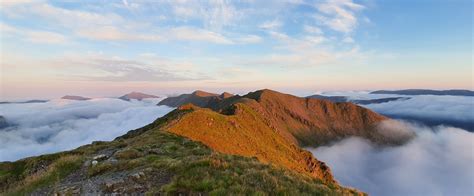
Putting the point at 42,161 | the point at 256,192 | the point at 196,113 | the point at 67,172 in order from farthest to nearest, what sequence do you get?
1. the point at 196,113
2. the point at 42,161
3. the point at 67,172
4. the point at 256,192

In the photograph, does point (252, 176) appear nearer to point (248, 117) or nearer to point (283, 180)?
point (283, 180)

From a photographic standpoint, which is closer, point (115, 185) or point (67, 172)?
point (115, 185)

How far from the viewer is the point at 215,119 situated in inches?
3856

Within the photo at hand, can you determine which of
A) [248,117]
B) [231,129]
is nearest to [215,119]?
[231,129]

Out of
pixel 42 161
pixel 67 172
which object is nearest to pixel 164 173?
pixel 67 172

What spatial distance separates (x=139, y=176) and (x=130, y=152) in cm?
929

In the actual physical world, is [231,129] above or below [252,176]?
below

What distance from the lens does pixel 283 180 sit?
14.5 metres

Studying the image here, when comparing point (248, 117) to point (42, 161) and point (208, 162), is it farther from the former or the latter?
point (208, 162)

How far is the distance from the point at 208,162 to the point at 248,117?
13734 cm

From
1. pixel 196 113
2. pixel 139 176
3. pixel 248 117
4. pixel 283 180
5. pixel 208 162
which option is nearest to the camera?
pixel 283 180

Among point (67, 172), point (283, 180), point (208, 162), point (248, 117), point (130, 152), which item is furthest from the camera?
point (248, 117)

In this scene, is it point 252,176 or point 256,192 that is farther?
point 252,176

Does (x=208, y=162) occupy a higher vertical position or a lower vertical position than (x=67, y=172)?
higher
